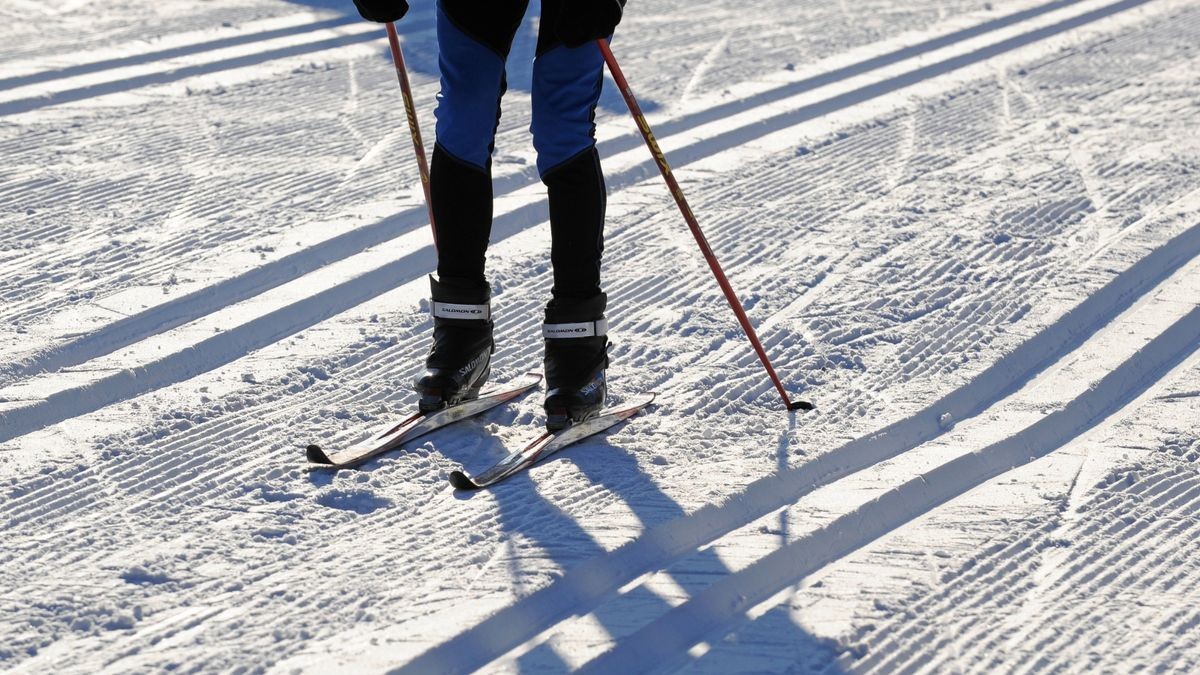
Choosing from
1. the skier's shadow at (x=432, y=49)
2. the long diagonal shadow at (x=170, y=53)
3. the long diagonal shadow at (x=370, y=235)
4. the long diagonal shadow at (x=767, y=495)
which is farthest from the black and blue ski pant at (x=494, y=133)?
the long diagonal shadow at (x=170, y=53)

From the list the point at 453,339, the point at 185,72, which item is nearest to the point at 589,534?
the point at 453,339

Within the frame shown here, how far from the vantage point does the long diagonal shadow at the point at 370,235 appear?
355 centimetres

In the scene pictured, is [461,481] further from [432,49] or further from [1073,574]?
[432,49]

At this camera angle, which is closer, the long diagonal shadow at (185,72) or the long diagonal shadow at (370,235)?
the long diagonal shadow at (370,235)

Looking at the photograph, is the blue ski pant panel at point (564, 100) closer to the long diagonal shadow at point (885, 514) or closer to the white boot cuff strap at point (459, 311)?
the white boot cuff strap at point (459, 311)

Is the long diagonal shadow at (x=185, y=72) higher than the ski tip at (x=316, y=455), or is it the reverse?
the long diagonal shadow at (x=185, y=72)

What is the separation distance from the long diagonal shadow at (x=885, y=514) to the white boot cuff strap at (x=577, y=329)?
69 cm

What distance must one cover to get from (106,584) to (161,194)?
8.22ft

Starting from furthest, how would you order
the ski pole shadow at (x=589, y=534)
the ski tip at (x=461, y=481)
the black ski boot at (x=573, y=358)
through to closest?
the black ski boot at (x=573, y=358) → the ski tip at (x=461, y=481) → the ski pole shadow at (x=589, y=534)

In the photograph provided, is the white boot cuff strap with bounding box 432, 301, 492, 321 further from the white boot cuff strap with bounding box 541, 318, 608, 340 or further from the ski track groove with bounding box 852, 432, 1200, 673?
the ski track groove with bounding box 852, 432, 1200, 673

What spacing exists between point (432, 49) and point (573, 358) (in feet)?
13.8

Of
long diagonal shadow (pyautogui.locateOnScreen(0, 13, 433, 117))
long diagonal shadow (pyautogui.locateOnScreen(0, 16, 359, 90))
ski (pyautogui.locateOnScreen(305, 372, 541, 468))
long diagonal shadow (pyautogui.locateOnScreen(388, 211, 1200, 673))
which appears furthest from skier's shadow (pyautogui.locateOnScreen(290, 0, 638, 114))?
ski (pyautogui.locateOnScreen(305, 372, 541, 468))

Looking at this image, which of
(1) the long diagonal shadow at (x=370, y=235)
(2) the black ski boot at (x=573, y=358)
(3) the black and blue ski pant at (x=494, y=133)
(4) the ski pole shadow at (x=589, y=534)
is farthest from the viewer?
(1) the long diagonal shadow at (x=370, y=235)

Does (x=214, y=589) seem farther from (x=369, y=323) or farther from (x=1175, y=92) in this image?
(x=1175, y=92)
